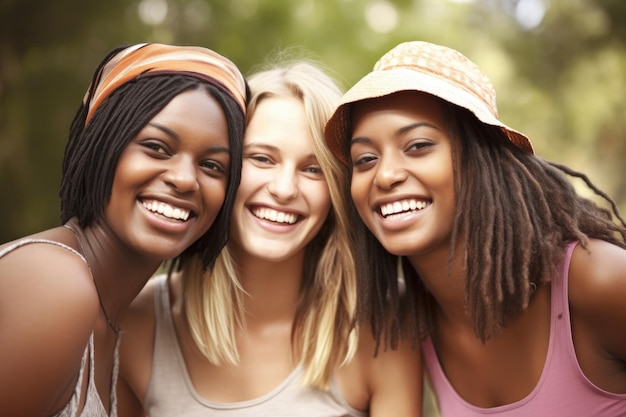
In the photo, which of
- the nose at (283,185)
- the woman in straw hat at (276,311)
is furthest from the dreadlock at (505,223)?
the nose at (283,185)

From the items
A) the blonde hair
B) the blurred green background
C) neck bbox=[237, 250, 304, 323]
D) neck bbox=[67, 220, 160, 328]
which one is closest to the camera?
neck bbox=[67, 220, 160, 328]

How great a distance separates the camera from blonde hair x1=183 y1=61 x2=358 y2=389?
9.53ft

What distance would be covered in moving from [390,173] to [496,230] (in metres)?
0.43

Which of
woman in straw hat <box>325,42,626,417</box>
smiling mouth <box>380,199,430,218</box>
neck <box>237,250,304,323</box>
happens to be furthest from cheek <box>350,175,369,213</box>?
neck <box>237,250,304,323</box>

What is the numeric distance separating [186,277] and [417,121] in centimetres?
132

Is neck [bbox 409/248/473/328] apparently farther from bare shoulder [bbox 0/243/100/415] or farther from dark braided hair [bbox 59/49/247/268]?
bare shoulder [bbox 0/243/100/415]

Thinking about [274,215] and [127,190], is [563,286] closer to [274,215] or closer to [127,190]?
[274,215]

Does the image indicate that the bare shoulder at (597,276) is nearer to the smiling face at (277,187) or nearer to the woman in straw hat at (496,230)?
the woman in straw hat at (496,230)

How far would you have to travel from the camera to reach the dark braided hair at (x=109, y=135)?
7.72 feet

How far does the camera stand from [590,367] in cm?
249

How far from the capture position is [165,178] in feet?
7.80

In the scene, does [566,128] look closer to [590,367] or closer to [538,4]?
[538,4]

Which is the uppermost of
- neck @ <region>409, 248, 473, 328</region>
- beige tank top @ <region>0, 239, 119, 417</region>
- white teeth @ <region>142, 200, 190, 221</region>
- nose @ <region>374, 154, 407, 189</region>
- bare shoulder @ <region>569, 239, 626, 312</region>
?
nose @ <region>374, 154, 407, 189</region>

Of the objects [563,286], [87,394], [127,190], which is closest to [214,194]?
[127,190]
